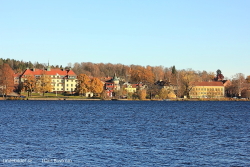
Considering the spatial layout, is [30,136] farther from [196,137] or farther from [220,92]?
[220,92]

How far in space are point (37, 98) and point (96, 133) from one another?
8749 centimetres

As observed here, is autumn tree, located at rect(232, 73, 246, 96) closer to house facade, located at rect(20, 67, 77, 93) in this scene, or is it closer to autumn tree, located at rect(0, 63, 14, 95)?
house facade, located at rect(20, 67, 77, 93)

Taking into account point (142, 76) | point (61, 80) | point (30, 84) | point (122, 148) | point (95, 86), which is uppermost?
point (142, 76)

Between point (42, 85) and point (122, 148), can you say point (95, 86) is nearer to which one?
point (42, 85)

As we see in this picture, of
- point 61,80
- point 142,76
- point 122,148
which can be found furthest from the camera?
point 142,76

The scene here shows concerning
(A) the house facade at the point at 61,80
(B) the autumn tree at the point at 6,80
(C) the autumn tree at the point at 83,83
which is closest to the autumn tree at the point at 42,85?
(B) the autumn tree at the point at 6,80

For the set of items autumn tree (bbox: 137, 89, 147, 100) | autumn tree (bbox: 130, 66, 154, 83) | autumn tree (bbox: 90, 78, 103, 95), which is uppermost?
autumn tree (bbox: 130, 66, 154, 83)

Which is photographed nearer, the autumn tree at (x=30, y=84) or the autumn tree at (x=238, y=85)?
the autumn tree at (x=30, y=84)

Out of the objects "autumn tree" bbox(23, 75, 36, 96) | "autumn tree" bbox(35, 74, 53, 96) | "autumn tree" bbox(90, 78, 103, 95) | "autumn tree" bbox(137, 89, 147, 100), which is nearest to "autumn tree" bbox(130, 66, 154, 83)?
"autumn tree" bbox(137, 89, 147, 100)

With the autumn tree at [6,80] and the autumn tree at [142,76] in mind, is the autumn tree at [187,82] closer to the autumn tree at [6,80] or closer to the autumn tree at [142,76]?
the autumn tree at [142,76]

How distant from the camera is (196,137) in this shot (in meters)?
32.1

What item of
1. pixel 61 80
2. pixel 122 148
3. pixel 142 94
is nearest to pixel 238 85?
pixel 142 94

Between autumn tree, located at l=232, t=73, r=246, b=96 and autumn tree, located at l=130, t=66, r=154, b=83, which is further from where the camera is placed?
autumn tree, located at l=130, t=66, r=154, b=83

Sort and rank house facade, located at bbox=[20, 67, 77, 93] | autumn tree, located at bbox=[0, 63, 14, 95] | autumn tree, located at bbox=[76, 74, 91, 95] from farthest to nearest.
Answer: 1. house facade, located at bbox=[20, 67, 77, 93]
2. autumn tree, located at bbox=[76, 74, 91, 95]
3. autumn tree, located at bbox=[0, 63, 14, 95]
